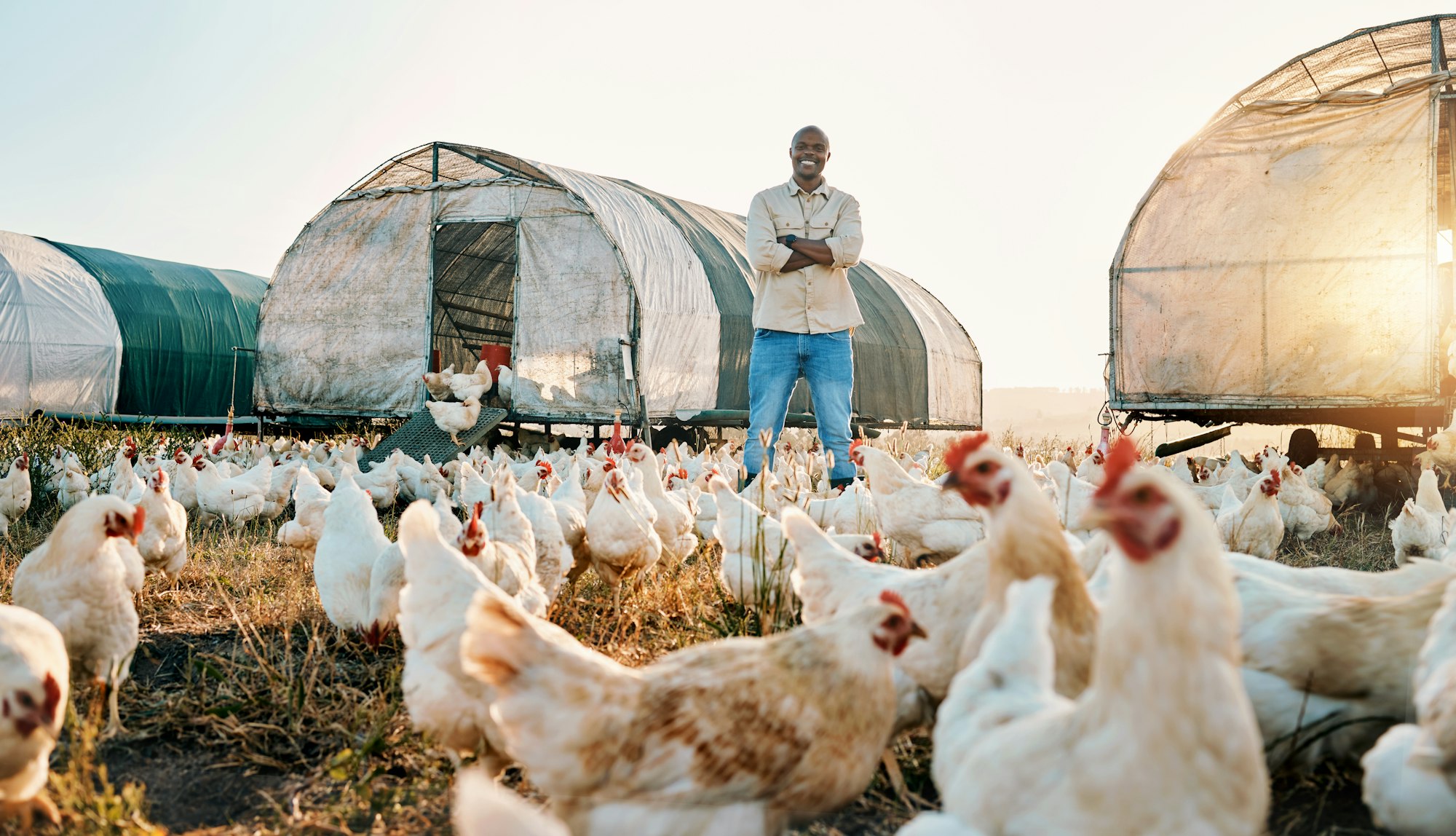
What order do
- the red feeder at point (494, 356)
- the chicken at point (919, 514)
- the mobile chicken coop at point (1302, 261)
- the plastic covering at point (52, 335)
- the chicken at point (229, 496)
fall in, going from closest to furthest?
the chicken at point (919, 514) < the chicken at point (229, 496) < the mobile chicken coop at point (1302, 261) < the red feeder at point (494, 356) < the plastic covering at point (52, 335)

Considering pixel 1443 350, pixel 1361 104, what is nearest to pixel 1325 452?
pixel 1443 350

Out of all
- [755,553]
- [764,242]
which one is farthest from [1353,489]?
[755,553]

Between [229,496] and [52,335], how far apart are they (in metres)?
12.9

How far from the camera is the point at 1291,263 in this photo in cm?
941

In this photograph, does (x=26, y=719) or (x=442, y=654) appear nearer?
(x=26, y=719)

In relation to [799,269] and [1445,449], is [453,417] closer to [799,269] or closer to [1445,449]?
[799,269]

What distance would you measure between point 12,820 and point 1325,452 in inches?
513

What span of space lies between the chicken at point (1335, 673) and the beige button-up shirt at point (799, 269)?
428 cm

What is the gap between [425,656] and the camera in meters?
2.80

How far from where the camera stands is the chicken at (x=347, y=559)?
4121mm

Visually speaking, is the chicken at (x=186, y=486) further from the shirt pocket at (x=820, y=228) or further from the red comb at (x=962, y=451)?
the red comb at (x=962, y=451)

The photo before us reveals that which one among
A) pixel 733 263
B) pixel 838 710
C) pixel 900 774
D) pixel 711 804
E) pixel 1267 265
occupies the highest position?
pixel 733 263

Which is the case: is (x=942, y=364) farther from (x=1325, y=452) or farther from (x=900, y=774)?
(x=900, y=774)

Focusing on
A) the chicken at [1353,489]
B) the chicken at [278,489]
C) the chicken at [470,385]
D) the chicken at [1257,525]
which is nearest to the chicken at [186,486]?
the chicken at [278,489]
